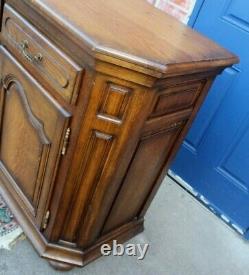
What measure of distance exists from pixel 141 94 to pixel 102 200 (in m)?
0.42

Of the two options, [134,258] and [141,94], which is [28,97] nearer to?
[141,94]

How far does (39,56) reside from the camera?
98cm

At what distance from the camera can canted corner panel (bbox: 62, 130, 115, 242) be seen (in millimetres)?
951

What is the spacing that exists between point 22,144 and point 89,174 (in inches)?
13.4

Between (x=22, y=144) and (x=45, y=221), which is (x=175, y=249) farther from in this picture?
(x=22, y=144)

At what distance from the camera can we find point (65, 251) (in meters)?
1.26

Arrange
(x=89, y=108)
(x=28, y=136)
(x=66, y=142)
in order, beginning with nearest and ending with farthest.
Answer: (x=89, y=108) < (x=66, y=142) < (x=28, y=136)

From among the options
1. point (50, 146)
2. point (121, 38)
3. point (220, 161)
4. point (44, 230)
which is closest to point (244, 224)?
point (220, 161)

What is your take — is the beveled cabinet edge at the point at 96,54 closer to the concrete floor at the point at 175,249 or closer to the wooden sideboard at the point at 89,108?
the wooden sideboard at the point at 89,108

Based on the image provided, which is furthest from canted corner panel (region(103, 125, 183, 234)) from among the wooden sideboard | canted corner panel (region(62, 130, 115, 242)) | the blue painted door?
the blue painted door

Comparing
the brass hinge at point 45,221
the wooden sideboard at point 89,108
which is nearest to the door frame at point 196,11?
the wooden sideboard at point 89,108

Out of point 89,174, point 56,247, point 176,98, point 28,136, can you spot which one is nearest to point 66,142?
point 89,174

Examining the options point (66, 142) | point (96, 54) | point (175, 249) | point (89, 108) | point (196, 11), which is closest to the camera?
point (96, 54)

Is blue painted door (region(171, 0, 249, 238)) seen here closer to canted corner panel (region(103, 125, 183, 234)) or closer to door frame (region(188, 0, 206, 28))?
door frame (region(188, 0, 206, 28))
